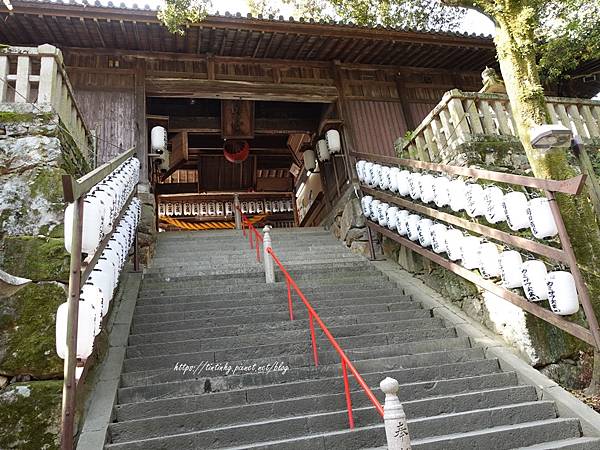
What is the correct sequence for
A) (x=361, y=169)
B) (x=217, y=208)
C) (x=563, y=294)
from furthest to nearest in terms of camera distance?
(x=217, y=208) → (x=361, y=169) → (x=563, y=294)

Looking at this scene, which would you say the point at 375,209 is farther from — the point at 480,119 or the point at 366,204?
the point at 480,119

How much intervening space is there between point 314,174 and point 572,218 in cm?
1074

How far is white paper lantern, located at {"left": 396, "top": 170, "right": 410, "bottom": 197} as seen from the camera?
802cm

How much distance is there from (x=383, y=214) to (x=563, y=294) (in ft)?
14.9

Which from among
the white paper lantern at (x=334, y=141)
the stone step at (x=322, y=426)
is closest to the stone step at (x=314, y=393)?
the stone step at (x=322, y=426)

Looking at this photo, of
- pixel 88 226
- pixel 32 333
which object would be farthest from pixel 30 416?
pixel 88 226

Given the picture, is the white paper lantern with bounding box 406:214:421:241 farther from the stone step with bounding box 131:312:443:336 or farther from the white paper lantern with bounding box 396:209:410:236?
the stone step with bounding box 131:312:443:336

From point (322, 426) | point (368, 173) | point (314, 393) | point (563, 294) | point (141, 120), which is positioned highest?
point (141, 120)

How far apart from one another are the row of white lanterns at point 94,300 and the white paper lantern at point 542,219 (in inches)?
Answer: 198

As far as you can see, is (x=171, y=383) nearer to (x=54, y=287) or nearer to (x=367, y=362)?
(x=54, y=287)

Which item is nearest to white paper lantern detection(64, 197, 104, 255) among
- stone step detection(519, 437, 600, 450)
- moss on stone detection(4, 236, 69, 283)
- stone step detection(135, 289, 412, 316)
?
moss on stone detection(4, 236, 69, 283)

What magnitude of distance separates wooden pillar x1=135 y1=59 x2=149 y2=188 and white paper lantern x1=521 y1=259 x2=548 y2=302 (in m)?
8.18

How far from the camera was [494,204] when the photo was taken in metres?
5.77

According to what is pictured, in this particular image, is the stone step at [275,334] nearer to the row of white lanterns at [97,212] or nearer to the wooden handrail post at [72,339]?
the row of white lanterns at [97,212]
